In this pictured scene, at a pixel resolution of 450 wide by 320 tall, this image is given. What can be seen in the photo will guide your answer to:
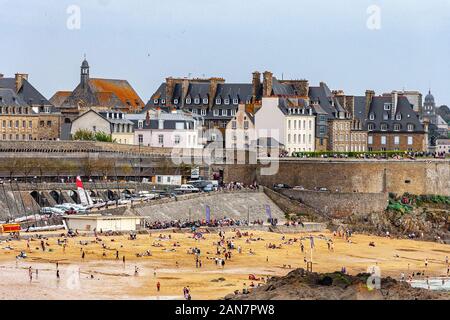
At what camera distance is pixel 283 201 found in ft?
302

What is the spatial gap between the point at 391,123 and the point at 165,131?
805 inches

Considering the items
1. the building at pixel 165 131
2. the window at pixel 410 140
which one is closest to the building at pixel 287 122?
the building at pixel 165 131

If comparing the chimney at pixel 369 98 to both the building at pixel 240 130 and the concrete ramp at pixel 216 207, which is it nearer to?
the building at pixel 240 130

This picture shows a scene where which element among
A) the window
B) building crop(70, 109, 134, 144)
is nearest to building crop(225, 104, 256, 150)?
building crop(70, 109, 134, 144)

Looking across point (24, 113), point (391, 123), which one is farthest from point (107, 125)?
point (391, 123)

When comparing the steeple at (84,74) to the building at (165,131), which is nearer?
the building at (165,131)

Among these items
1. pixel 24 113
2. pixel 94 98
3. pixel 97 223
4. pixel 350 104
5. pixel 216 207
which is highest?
pixel 94 98

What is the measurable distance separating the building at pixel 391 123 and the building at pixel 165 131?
17.0m

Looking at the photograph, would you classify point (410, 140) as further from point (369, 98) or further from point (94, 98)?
point (94, 98)

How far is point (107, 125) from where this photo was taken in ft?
339

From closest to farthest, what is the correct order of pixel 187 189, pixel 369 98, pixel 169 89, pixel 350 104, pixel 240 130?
pixel 187 189, pixel 240 130, pixel 169 89, pixel 350 104, pixel 369 98

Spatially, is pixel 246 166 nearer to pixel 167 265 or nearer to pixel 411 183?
pixel 411 183

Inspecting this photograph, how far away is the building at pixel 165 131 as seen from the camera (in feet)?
339

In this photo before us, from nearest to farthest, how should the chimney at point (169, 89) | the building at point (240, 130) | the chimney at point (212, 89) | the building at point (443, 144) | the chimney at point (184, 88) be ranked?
1. the building at point (240, 130)
2. the chimney at point (212, 89)
3. the chimney at point (184, 88)
4. the chimney at point (169, 89)
5. the building at point (443, 144)
